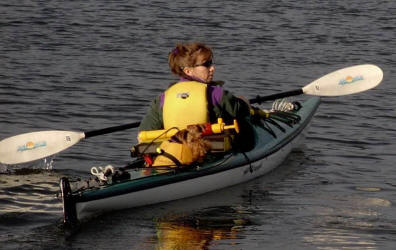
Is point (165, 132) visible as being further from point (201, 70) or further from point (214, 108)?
point (201, 70)

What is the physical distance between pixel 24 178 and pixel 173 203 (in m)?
1.67

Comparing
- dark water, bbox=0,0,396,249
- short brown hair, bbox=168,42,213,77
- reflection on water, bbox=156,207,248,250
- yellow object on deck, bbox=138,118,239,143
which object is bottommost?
dark water, bbox=0,0,396,249

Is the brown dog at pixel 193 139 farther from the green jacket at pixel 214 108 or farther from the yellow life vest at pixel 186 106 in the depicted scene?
the green jacket at pixel 214 108

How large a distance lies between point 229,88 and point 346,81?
368 cm

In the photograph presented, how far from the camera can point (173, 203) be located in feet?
30.0

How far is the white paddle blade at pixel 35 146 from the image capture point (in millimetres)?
9867

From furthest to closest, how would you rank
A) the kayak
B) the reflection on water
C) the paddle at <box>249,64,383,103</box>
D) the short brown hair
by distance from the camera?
the paddle at <box>249,64,383,103</box> → the short brown hair → the kayak → the reflection on water

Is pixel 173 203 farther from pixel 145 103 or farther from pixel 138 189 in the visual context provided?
pixel 145 103

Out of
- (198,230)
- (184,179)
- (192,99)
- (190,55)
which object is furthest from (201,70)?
(198,230)

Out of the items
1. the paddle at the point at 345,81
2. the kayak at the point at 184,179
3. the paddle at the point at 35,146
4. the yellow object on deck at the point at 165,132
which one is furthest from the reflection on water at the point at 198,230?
the paddle at the point at 345,81

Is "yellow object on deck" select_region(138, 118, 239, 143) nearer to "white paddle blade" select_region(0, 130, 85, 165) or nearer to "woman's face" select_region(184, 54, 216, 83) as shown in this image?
"woman's face" select_region(184, 54, 216, 83)

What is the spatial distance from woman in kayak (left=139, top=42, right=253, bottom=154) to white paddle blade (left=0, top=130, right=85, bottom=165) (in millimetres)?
883

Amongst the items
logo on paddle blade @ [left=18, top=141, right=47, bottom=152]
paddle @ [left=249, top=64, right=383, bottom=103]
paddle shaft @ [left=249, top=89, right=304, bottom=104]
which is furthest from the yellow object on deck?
paddle @ [left=249, top=64, right=383, bottom=103]

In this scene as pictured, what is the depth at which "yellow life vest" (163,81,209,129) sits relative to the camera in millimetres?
9164
